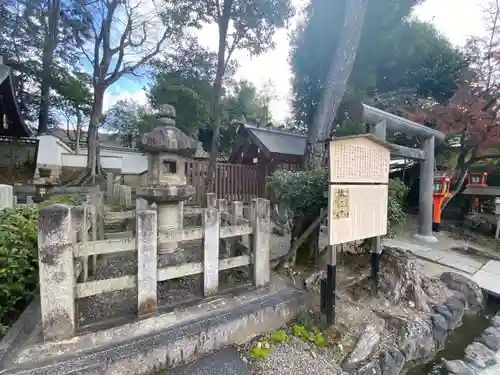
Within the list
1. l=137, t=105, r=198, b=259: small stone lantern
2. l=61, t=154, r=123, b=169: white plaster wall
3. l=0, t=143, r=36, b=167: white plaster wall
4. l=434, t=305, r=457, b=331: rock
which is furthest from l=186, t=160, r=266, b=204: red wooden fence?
l=0, t=143, r=36, b=167: white plaster wall

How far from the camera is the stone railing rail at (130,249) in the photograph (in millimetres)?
2059

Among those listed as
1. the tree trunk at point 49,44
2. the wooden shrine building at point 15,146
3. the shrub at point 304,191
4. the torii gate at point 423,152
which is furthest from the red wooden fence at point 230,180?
the tree trunk at point 49,44

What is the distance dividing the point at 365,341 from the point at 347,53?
6.74m

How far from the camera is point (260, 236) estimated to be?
309cm

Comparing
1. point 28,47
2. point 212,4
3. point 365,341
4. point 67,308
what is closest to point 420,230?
point 365,341

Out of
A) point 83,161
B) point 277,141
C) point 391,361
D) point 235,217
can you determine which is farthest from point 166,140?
point 83,161

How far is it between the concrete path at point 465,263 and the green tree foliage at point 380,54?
243 inches

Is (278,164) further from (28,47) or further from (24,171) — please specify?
(28,47)

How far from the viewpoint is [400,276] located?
3.83 metres

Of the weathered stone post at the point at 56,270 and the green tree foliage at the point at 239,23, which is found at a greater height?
the green tree foliage at the point at 239,23

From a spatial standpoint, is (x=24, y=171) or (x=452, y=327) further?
(x=24, y=171)

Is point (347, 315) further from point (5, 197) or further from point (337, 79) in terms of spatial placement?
point (5, 197)

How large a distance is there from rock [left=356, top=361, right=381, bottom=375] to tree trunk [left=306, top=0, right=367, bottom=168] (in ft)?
15.1

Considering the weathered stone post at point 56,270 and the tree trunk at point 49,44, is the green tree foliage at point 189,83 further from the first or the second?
the weathered stone post at point 56,270
